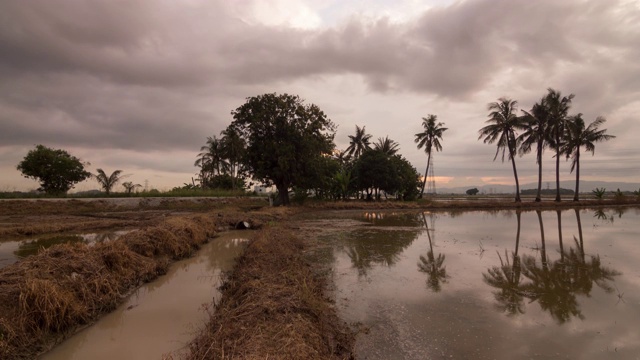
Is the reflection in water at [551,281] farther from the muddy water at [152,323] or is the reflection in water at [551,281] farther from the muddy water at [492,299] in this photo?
the muddy water at [152,323]

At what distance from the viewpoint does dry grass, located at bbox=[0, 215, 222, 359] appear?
4.10m

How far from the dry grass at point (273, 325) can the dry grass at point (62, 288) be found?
2.10 metres

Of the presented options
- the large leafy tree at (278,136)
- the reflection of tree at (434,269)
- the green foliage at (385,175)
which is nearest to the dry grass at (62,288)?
the reflection of tree at (434,269)

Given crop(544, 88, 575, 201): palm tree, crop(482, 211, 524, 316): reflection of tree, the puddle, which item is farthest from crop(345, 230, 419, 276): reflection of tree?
crop(544, 88, 575, 201): palm tree

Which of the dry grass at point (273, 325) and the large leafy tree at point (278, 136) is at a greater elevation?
the large leafy tree at point (278, 136)

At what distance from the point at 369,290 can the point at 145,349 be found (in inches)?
150

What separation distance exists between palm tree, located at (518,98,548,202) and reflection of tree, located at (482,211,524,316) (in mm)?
31740

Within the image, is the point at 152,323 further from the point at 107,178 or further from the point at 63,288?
the point at 107,178

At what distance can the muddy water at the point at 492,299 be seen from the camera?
390cm

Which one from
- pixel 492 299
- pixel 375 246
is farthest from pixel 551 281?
pixel 375 246

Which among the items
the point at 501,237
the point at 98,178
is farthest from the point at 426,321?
the point at 98,178

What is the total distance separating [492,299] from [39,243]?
1389 centimetres

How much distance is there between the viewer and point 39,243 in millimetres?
11000

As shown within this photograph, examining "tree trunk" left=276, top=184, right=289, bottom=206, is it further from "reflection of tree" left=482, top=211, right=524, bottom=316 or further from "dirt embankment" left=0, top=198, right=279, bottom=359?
"reflection of tree" left=482, top=211, right=524, bottom=316
